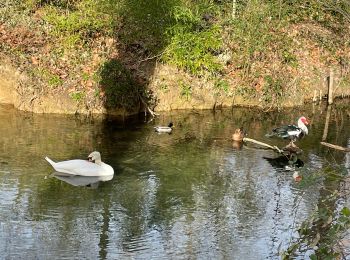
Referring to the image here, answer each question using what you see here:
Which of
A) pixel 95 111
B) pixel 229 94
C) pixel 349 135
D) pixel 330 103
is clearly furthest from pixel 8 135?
pixel 330 103

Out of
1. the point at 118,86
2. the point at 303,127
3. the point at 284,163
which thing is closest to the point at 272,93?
the point at 303,127

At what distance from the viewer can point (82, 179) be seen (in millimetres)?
12375

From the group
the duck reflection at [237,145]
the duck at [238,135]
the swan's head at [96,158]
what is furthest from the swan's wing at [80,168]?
the duck at [238,135]

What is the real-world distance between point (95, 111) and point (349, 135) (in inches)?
295

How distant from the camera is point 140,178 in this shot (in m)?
12.6

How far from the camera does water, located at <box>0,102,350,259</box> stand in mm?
9359

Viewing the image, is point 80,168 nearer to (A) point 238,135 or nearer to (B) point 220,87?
(A) point 238,135

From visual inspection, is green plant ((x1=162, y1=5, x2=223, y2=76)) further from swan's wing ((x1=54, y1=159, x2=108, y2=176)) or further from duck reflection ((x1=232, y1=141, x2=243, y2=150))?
swan's wing ((x1=54, y1=159, x2=108, y2=176))

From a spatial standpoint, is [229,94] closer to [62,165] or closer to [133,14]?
[133,14]

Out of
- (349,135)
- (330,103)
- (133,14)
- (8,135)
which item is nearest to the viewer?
(8,135)

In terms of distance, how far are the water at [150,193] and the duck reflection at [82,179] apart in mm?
137

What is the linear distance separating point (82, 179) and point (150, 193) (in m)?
1.58

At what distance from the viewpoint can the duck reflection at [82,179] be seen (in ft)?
39.9

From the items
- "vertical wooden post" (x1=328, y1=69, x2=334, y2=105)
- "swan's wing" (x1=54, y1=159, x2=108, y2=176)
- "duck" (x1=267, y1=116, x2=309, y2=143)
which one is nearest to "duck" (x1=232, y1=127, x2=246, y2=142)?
"duck" (x1=267, y1=116, x2=309, y2=143)
